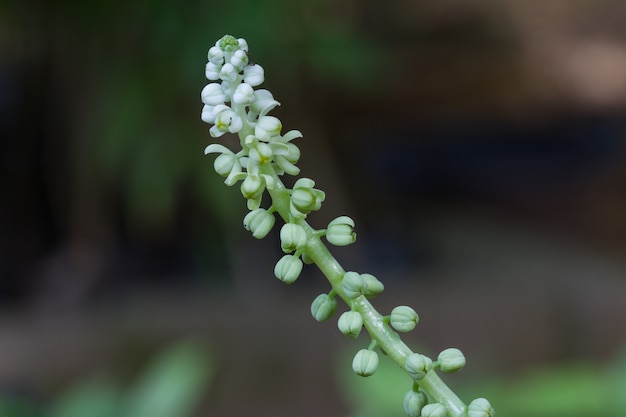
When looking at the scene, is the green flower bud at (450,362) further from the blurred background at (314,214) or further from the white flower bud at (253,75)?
the blurred background at (314,214)

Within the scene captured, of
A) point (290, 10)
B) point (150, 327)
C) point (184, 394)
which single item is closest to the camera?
point (184, 394)

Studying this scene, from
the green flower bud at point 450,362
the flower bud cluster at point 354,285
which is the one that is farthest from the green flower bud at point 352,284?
the green flower bud at point 450,362

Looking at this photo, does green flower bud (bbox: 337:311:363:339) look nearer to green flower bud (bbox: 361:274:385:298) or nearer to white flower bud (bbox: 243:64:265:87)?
green flower bud (bbox: 361:274:385:298)

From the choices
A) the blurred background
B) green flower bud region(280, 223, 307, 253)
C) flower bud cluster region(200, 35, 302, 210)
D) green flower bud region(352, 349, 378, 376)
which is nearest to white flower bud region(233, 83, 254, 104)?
flower bud cluster region(200, 35, 302, 210)

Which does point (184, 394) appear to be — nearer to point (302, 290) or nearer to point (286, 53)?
point (302, 290)

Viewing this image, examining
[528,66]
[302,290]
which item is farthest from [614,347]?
[528,66]
